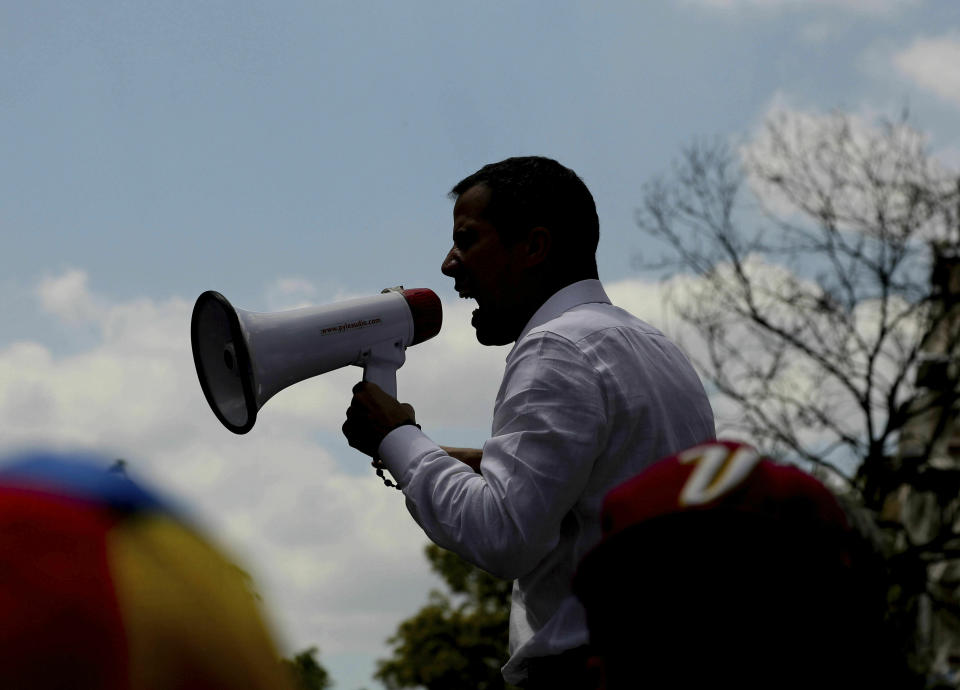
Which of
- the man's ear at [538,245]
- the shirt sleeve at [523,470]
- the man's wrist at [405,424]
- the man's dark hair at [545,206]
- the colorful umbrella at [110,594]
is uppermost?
the man's dark hair at [545,206]

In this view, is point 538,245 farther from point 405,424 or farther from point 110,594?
point 110,594

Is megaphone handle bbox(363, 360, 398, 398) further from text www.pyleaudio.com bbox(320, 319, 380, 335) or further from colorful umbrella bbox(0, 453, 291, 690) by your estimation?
colorful umbrella bbox(0, 453, 291, 690)

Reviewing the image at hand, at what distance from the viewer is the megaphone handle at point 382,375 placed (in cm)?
326

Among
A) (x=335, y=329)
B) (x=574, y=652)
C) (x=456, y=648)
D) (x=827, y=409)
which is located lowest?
(x=574, y=652)

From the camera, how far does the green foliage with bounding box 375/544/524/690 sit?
32594 millimetres

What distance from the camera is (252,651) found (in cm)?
92

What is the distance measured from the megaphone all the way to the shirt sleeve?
0.66m

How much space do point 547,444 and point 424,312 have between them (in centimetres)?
104

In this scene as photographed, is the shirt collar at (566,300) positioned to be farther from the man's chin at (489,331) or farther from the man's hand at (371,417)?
the man's hand at (371,417)

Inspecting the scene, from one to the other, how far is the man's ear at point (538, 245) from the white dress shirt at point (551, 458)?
25 centimetres

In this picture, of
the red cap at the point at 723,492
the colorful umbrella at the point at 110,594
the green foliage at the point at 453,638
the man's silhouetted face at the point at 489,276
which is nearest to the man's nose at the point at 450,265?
the man's silhouetted face at the point at 489,276

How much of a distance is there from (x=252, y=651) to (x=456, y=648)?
33193 millimetres

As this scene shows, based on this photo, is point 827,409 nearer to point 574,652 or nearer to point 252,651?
point 574,652

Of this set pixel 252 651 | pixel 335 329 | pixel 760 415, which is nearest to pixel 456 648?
pixel 760 415
